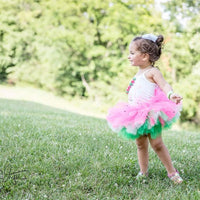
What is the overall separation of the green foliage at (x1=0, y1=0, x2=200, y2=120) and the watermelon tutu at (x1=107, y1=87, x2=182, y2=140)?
48.0 ft

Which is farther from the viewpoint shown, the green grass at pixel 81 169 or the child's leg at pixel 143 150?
the child's leg at pixel 143 150

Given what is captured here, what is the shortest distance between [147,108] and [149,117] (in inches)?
3.9

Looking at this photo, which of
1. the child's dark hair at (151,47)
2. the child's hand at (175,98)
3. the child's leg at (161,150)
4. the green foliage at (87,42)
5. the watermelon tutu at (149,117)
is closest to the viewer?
the child's hand at (175,98)

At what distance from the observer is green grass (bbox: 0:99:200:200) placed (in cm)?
279

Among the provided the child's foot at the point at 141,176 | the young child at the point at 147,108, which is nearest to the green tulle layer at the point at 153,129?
the young child at the point at 147,108

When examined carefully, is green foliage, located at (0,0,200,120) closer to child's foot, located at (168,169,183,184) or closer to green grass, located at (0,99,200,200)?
green grass, located at (0,99,200,200)

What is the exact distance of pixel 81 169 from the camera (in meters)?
3.32

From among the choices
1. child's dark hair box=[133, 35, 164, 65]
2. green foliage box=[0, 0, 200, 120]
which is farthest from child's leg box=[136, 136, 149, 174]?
green foliage box=[0, 0, 200, 120]

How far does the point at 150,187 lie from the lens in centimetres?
300

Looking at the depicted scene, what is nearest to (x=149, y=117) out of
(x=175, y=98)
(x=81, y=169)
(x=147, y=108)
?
(x=147, y=108)

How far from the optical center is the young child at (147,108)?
2.95m

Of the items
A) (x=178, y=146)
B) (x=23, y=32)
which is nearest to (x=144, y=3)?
(x=23, y=32)

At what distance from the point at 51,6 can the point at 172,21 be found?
9.59 metres

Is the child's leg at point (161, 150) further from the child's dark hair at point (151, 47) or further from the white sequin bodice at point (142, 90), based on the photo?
the child's dark hair at point (151, 47)
